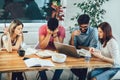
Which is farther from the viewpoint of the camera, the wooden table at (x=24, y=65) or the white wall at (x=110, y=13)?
the white wall at (x=110, y=13)

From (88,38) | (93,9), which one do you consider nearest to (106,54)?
(88,38)

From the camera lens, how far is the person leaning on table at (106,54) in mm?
3127

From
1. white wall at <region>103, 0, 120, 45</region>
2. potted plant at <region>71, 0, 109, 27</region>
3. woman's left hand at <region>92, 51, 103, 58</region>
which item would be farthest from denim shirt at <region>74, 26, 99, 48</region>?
white wall at <region>103, 0, 120, 45</region>

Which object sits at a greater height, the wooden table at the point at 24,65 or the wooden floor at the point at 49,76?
the wooden table at the point at 24,65

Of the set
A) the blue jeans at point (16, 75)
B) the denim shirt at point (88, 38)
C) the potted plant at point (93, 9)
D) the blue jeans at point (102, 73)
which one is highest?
the potted plant at point (93, 9)

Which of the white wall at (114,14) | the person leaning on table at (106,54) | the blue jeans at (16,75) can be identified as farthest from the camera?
the white wall at (114,14)

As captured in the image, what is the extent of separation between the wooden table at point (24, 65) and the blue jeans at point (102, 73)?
0.46 ft

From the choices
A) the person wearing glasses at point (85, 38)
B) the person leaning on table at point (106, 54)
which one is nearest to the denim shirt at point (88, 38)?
the person wearing glasses at point (85, 38)

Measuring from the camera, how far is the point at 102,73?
3166 mm

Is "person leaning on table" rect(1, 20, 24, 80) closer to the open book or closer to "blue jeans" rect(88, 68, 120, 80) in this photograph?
the open book

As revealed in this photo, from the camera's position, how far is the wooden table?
2.76m

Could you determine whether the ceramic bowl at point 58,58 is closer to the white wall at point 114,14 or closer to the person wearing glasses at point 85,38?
the person wearing glasses at point 85,38

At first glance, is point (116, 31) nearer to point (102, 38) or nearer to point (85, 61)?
point (102, 38)

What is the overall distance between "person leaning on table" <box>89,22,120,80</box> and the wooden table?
9 cm
